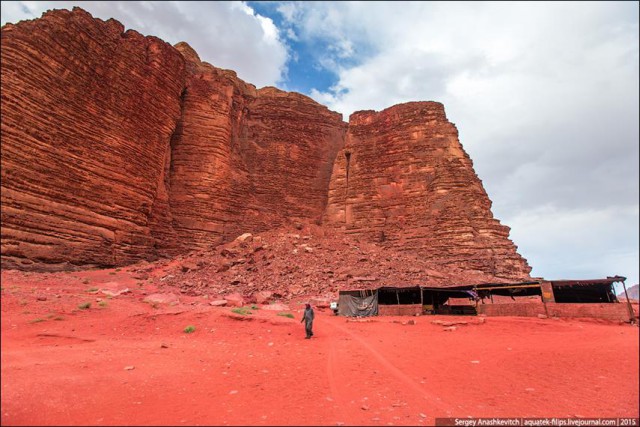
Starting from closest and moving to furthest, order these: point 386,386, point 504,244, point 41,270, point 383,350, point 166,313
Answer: point 386,386, point 383,350, point 166,313, point 41,270, point 504,244

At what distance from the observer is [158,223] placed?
28484 millimetres

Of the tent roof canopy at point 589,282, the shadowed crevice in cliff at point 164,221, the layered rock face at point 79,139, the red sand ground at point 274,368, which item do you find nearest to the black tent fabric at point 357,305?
the red sand ground at point 274,368

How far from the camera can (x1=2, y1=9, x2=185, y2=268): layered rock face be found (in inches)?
719

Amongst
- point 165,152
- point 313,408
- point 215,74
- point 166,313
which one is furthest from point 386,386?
point 215,74

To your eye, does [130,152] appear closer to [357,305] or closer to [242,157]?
[242,157]

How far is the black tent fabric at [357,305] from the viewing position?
67.3ft

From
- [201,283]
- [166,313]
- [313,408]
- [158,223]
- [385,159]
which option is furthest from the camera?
[385,159]

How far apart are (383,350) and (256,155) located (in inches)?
1250

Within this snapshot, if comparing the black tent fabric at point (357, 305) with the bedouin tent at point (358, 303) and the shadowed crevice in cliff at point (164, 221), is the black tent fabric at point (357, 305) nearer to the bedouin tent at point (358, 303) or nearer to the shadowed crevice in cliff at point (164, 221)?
the bedouin tent at point (358, 303)

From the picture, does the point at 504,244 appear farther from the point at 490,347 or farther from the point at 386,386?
the point at 386,386

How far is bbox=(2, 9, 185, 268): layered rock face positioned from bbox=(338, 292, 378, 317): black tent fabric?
46.8 feet

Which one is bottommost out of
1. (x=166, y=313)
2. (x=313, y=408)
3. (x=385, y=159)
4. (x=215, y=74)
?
(x=313, y=408)

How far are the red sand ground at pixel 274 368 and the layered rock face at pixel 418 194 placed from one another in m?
15.3

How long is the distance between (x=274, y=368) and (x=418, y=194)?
2938 cm
